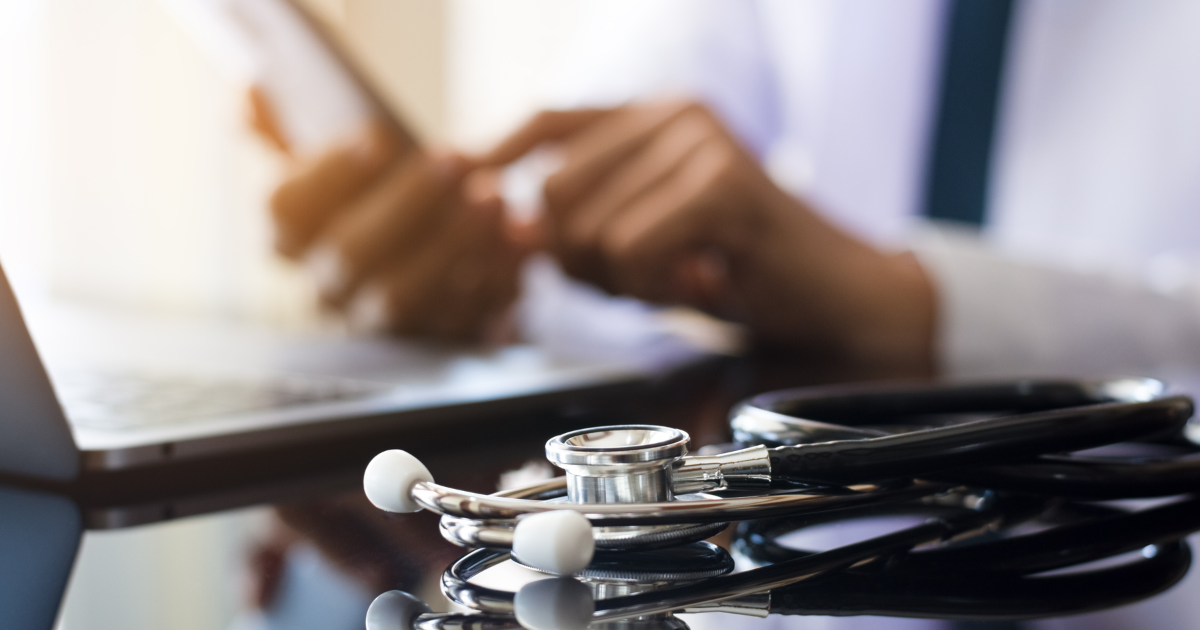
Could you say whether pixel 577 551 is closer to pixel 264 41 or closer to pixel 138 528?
pixel 138 528

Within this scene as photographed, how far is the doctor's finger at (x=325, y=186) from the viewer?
73 cm

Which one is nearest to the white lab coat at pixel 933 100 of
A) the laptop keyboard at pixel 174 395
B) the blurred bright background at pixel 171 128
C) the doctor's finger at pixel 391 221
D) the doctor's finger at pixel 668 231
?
the doctor's finger at pixel 668 231

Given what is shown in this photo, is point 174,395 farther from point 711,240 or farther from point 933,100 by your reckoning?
point 933,100

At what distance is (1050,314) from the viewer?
740mm

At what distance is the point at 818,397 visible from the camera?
0.26 m

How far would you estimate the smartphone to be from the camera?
0.61 m

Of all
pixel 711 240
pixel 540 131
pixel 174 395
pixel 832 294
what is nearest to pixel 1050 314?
pixel 832 294

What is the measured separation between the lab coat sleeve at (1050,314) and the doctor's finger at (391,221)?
0.45 m

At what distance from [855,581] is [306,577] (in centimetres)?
10

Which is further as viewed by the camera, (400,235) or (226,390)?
(400,235)

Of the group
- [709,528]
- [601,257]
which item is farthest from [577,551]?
[601,257]

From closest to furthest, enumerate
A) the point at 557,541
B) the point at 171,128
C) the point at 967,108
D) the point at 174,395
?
the point at 557,541, the point at 174,395, the point at 967,108, the point at 171,128

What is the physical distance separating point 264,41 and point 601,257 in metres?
Answer: 0.30

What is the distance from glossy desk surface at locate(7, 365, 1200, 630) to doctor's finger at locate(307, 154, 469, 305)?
0.54 meters
